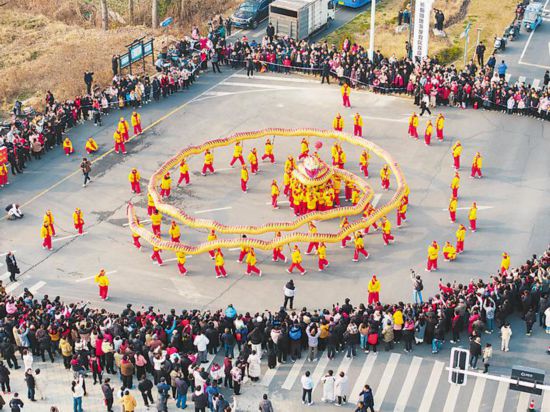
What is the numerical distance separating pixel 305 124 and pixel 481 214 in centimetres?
1236

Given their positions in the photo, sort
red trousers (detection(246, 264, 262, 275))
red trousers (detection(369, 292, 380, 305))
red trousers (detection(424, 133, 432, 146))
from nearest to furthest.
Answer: red trousers (detection(369, 292, 380, 305)), red trousers (detection(246, 264, 262, 275)), red trousers (detection(424, 133, 432, 146))

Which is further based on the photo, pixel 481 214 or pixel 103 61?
pixel 103 61

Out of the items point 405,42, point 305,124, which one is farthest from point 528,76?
point 305,124

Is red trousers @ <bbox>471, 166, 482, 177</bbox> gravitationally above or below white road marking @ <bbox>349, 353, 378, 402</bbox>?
above

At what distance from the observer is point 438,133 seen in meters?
50.9

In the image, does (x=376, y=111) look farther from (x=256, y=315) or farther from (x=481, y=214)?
(x=256, y=315)

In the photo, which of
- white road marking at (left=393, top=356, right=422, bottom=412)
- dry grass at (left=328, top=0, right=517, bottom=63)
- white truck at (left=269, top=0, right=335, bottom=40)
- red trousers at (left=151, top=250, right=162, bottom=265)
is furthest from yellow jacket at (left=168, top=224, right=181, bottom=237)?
dry grass at (left=328, top=0, right=517, bottom=63)

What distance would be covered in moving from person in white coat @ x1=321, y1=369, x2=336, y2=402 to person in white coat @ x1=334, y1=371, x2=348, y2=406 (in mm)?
134

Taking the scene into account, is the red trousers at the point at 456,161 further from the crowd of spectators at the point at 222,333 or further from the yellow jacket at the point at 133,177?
the yellow jacket at the point at 133,177

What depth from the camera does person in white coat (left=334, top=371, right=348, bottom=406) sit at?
33.1 meters

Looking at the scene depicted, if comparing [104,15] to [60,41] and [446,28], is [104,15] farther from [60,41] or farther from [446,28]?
[446,28]

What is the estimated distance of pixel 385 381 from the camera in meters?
34.7

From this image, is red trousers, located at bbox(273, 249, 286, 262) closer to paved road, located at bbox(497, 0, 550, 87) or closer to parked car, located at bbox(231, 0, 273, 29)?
paved road, located at bbox(497, 0, 550, 87)

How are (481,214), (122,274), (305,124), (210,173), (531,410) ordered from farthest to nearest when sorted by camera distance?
1. (305,124)
2. (210,173)
3. (481,214)
4. (122,274)
5. (531,410)
